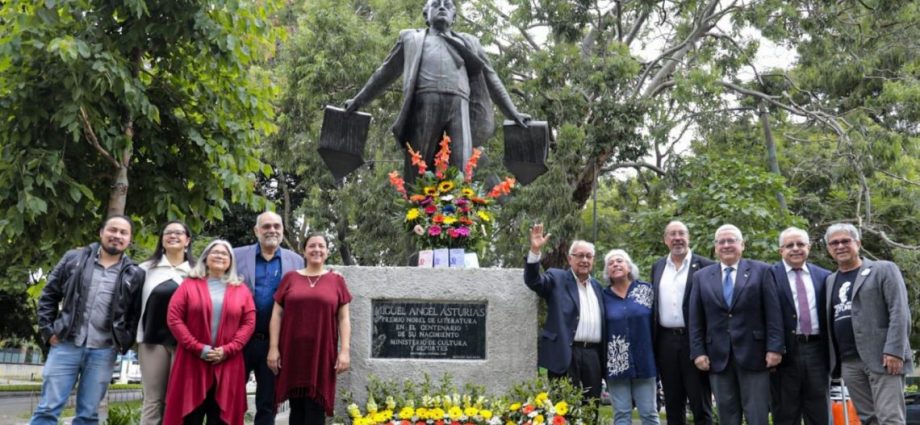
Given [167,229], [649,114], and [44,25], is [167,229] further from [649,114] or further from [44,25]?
[649,114]

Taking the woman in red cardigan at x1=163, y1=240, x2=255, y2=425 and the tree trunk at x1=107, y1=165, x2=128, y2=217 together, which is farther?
the tree trunk at x1=107, y1=165, x2=128, y2=217

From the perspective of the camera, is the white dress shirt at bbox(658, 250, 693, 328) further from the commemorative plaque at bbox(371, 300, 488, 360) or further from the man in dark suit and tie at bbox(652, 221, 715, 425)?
the commemorative plaque at bbox(371, 300, 488, 360)

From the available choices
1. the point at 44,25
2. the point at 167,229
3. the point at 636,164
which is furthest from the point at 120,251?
the point at 636,164

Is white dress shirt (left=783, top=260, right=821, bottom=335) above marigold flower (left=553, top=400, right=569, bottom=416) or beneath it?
above

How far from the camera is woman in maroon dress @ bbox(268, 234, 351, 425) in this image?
5207 millimetres

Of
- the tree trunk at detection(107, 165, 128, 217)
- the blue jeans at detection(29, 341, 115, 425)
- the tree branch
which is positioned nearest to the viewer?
the blue jeans at detection(29, 341, 115, 425)

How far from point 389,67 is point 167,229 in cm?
233

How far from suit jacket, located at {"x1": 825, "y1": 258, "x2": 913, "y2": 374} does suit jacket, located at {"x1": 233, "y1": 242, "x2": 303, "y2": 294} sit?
3618 mm

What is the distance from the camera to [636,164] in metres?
16.2

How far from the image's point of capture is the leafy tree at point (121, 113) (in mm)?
7230

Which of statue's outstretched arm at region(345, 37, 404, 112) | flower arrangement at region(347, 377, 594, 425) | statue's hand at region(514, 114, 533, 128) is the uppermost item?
statue's outstretched arm at region(345, 37, 404, 112)

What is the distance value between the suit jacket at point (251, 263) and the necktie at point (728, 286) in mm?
2829

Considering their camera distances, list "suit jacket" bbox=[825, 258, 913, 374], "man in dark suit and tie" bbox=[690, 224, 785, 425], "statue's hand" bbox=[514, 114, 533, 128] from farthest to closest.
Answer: "statue's hand" bbox=[514, 114, 533, 128], "man in dark suit and tie" bbox=[690, 224, 785, 425], "suit jacket" bbox=[825, 258, 913, 374]

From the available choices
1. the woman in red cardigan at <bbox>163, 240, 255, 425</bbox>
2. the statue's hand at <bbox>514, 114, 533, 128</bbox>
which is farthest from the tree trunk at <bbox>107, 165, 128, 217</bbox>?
the statue's hand at <bbox>514, 114, 533, 128</bbox>
